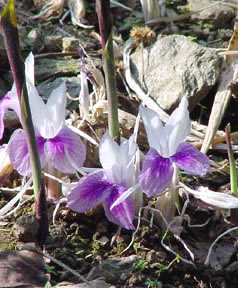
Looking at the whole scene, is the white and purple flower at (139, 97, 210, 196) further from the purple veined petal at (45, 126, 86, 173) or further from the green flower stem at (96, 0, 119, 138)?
the purple veined petal at (45, 126, 86, 173)

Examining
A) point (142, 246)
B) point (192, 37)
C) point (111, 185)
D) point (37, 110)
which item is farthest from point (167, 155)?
point (192, 37)

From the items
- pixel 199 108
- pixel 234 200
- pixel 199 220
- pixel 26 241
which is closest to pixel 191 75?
pixel 199 108

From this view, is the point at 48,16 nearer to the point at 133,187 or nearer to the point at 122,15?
the point at 122,15

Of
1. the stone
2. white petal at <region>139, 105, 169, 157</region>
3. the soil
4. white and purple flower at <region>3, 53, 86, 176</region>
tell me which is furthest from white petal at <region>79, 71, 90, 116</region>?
the stone

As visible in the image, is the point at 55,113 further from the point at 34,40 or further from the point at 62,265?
the point at 34,40

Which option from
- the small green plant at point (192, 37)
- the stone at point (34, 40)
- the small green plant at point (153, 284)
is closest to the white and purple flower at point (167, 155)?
the small green plant at point (153, 284)

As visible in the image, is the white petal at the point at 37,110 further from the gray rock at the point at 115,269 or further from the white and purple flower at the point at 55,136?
the gray rock at the point at 115,269

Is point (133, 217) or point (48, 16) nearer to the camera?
point (133, 217)
